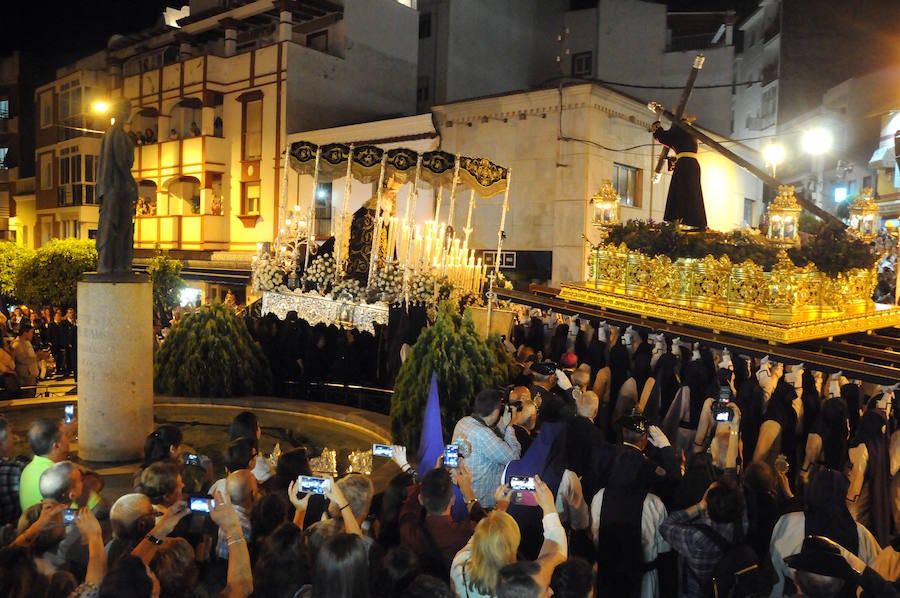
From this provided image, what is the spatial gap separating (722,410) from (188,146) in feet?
94.6

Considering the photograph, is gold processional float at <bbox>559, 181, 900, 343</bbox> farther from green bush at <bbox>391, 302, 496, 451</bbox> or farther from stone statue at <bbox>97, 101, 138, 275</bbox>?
stone statue at <bbox>97, 101, 138, 275</bbox>

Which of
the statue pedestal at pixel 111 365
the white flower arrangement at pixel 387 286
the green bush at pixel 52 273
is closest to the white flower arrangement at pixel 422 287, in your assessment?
the white flower arrangement at pixel 387 286

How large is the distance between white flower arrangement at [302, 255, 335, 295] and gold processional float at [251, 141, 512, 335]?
0.06ft

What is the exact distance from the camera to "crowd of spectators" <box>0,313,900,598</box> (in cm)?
331

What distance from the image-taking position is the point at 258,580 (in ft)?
11.1

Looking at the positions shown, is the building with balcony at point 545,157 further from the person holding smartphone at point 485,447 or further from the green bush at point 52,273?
the person holding smartphone at point 485,447

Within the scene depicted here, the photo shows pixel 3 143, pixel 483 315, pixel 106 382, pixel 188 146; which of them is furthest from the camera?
pixel 3 143

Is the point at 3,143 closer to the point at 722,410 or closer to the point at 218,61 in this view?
the point at 218,61

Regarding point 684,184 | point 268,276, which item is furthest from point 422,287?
point 684,184

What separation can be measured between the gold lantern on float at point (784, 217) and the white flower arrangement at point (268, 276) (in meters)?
9.42

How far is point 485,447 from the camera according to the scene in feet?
17.9

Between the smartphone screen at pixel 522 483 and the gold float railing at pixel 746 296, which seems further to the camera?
the gold float railing at pixel 746 296

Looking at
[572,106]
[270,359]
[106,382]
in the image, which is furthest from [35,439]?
[572,106]

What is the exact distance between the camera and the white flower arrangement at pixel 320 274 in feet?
47.0
